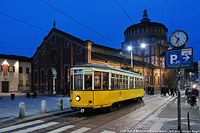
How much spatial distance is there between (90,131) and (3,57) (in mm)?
39054

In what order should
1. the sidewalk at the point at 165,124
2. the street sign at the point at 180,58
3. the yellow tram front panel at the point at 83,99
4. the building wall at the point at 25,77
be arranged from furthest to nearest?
the building wall at the point at 25,77 → the yellow tram front panel at the point at 83,99 → the sidewalk at the point at 165,124 → the street sign at the point at 180,58

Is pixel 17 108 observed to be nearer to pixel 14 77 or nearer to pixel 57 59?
pixel 57 59

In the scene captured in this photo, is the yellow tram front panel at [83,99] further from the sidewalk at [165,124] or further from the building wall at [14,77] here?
the building wall at [14,77]

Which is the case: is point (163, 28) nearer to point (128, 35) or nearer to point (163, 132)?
point (128, 35)

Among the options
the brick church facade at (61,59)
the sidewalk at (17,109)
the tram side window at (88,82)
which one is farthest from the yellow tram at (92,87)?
the brick church facade at (61,59)

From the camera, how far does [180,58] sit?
22.0 ft

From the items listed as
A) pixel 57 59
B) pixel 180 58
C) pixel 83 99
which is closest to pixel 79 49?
pixel 57 59

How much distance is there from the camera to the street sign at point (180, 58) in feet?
21.4

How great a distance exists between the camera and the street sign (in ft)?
21.4

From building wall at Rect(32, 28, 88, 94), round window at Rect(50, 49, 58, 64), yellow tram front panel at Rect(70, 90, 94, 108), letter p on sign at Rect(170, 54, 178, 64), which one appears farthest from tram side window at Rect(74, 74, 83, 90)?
round window at Rect(50, 49, 58, 64)

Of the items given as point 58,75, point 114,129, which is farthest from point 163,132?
point 58,75

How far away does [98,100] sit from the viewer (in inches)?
418

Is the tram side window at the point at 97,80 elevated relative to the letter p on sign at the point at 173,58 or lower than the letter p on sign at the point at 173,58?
lower

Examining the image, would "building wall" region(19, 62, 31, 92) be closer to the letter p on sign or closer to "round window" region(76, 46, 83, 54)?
"round window" region(76, 46, 83, 54)
